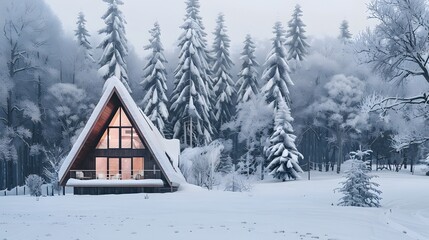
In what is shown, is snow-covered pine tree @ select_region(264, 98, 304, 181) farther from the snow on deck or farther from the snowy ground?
the snowy ground

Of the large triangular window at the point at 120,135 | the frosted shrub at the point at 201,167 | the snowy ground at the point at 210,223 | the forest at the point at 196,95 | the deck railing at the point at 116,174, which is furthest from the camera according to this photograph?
the forest at the point at 196,95

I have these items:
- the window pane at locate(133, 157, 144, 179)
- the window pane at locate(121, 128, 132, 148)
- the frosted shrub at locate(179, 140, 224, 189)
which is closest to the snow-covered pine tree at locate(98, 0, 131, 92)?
the frosted shrub at locate(179, 140, 224, 189)

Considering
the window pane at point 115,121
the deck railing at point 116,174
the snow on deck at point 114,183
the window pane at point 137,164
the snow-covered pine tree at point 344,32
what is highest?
the snow-covered pine tree at point 344,32

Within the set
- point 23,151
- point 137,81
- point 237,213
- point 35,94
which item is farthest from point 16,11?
point 237,213

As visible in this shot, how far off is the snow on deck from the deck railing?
59cm

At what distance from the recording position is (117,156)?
27.3m

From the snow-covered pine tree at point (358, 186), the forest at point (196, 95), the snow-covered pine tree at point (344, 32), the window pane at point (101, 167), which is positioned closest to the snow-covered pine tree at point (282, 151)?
the forest at point (196, 95)

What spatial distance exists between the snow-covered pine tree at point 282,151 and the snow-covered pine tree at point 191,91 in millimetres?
7558

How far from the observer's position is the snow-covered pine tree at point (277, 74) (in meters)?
45.5

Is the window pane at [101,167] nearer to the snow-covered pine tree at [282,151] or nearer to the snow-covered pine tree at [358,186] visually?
the snow-covered pine tree at [358,186]

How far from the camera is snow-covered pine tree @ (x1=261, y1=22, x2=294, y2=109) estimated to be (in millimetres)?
45531

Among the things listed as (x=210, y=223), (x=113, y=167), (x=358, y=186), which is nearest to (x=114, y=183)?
(x=113, y=167)

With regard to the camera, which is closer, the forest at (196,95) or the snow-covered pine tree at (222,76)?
the forest at (196,95)

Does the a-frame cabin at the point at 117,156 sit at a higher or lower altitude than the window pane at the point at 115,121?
lower
